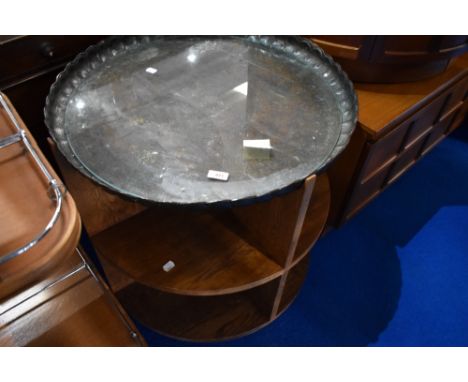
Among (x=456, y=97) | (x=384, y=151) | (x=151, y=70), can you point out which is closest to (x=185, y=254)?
(x=151, y=70)

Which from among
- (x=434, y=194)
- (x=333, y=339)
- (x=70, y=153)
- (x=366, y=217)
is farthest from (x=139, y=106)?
(x=434, y=194)

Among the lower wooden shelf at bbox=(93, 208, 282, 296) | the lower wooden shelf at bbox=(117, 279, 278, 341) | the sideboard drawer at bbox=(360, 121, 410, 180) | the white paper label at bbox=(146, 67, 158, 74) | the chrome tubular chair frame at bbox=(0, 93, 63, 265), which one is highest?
the chrome tubular chair frame at bbox=(0, 93, 63, 265)

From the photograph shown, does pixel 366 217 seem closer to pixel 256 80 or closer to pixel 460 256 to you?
pixel 460 256

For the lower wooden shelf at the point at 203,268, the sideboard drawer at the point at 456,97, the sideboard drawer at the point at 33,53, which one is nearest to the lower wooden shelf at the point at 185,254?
the lower wooden shelf at the point at 203,268

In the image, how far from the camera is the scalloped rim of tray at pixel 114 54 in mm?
937

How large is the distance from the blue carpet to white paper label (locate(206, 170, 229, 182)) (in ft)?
2.47

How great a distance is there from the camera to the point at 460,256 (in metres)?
1.71

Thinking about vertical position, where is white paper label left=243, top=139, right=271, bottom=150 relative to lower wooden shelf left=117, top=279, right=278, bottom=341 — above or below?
above

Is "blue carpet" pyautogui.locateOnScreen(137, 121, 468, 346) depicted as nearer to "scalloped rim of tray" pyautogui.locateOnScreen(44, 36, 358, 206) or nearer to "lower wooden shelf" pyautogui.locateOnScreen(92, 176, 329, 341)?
"lower wooden shelf" pyautogui.locateOnScreen(92, 176, 329, 341)

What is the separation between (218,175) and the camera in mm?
948

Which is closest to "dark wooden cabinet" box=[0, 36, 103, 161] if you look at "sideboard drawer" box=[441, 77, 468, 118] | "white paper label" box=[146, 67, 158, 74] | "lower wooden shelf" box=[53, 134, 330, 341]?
"white paper label" box=[146, 67, 158, 74]

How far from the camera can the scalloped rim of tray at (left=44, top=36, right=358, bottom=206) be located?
0.94 metres

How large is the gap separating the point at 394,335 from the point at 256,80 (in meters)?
1.02

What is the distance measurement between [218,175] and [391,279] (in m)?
1.02
